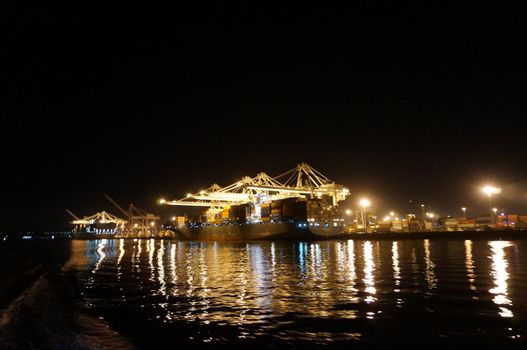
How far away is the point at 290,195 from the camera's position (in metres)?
102

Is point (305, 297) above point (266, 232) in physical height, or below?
above

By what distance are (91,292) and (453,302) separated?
1349cm

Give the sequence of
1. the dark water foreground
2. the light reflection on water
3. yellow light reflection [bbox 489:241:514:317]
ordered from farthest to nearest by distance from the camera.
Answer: yellow light reflection [bbox 489:241:514:317] → the light reflection on water → the dark water foreground

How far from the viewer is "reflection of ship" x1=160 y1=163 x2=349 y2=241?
86438 mm

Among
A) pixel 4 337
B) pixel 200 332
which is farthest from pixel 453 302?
pixel 4 337

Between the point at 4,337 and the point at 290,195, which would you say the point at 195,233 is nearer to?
the point at 290,195

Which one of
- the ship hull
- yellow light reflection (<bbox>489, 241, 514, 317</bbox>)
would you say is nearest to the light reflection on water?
yellow light reflection (<bbox>489, 241, 514, 317</bbox>)

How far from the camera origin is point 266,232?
89.5 meters

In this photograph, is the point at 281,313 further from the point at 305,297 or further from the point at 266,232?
the point at 266,232

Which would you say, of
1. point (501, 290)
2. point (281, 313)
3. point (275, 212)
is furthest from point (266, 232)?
point (281, 313)

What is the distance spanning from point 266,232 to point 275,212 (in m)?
5.24

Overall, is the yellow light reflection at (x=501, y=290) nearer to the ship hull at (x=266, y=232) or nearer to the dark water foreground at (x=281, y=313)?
the dark water foreground at (x=281, y=313)

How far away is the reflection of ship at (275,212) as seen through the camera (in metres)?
86.4

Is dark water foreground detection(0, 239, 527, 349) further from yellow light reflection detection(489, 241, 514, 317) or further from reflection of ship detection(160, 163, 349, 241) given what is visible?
reflection of ship detection(160, 163, 349, 241)
